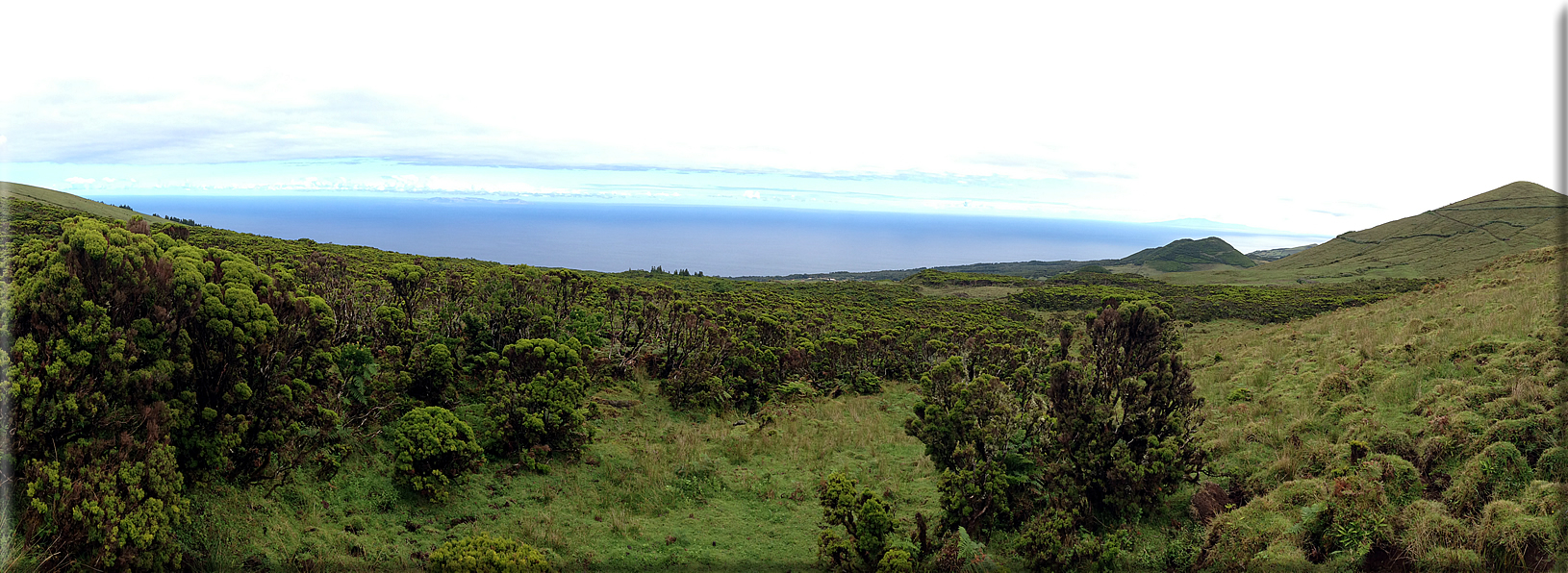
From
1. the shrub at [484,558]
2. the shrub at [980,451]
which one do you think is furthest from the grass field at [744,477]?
the shrub at [484,558]

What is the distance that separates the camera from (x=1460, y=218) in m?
99.7

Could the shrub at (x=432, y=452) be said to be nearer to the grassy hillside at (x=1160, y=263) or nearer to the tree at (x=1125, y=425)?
the tree at (x=1125, y=425)

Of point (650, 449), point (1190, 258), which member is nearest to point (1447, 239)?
point (1190, 258)

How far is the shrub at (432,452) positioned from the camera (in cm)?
786

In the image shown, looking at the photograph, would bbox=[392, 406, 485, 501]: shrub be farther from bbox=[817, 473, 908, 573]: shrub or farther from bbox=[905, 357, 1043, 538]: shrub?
bbox=[905, 357, 1043, 538]: shrub

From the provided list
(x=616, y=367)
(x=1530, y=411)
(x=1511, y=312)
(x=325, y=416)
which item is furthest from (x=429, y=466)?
(x=1511, y=312)

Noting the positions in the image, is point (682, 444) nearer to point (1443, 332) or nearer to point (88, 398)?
point (88, 398)

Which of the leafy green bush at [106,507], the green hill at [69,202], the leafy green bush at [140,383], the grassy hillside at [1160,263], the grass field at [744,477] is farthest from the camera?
the grassy hillside at [1160,263]

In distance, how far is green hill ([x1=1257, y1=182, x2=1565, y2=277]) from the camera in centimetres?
7650

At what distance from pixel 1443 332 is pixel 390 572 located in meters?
17.2

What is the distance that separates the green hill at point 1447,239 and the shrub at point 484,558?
9781 cm

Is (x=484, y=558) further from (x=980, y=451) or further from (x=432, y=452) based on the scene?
(x=980, y=451)

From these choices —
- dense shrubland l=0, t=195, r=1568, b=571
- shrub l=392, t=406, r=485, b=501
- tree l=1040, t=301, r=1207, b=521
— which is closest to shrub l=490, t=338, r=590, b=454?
dense shrubland l=0, t=195, r=1568, b=571

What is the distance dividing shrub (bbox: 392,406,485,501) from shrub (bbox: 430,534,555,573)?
2.42 meters
